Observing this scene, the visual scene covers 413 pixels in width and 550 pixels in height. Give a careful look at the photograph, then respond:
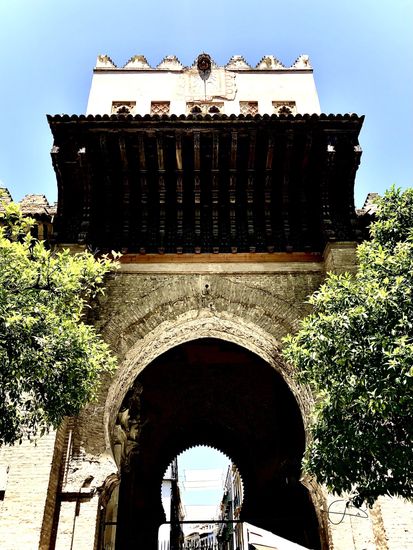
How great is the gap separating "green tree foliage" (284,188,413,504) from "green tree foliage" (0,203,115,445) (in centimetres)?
211

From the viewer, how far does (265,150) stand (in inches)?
296

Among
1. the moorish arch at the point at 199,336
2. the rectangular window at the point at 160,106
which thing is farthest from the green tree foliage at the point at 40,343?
the rectangular window at the point at 160,106

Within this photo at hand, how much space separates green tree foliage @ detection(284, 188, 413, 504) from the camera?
401 centimetres

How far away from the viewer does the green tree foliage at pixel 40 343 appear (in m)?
4.24

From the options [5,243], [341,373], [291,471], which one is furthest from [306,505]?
[5,243]

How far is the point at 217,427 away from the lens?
10.9 metres

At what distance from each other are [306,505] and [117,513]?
136 inches

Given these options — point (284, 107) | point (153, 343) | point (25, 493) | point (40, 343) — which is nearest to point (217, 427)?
point (153, 343)

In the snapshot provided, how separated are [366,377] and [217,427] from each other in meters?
7.38

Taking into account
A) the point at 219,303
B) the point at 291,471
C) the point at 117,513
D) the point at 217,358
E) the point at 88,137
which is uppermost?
the point at 88,137

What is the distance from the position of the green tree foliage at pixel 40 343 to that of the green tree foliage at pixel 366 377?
211 centimetres

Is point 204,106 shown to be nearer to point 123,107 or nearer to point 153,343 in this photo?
point 123,107

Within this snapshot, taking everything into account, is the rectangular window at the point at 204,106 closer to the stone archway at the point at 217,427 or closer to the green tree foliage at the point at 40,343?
the stone archway at the point at 217,427

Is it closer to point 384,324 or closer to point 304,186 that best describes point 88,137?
point 304,186
